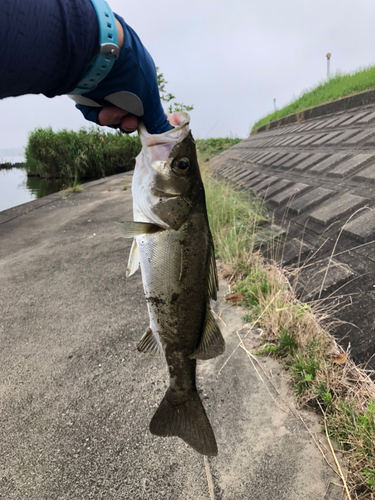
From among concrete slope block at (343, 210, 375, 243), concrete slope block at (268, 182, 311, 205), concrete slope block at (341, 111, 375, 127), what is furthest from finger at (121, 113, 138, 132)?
concrete slope block at (341, 111, 375, 127)

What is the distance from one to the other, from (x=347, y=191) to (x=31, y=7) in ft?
13.6

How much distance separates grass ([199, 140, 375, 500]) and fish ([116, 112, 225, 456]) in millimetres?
901

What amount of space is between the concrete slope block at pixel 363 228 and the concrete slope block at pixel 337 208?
0.89 feet

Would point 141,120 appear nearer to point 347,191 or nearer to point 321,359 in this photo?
point 321,359

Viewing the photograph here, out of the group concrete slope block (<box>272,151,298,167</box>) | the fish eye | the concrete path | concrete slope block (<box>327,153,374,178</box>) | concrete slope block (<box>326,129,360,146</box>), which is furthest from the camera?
concrete slope block (<box>272,151,298,167</box>)

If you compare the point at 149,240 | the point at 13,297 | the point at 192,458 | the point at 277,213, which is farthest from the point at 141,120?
the point at 277,213

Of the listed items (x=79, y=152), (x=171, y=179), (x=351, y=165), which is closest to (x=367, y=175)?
A: (x=351, y=165)

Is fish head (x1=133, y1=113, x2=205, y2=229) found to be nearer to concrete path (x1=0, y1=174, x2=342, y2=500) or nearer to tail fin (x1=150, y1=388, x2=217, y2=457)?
tail fin (x1=150, y1=388, x2=217, y2=457)

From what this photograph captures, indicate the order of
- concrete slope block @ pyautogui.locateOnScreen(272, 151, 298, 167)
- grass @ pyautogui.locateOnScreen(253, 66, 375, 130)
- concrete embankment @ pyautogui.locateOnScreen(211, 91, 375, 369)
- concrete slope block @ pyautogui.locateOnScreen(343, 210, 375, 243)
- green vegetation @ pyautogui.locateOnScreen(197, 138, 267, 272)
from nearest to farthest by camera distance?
concrete embankment @ pyautogui.locateOnScreen(211, 91, 375, 369)
concrete slope block @ pyautogui.locateOnScreen(343, 210, 375, 243)
green vegetation @ pyautogui.locateOnScreen(197, 138, 267, 272)
concrete slope block @ pyautogui.locateOnScreen(272, 151, 298, 167)
grass @ pyautogui.locateOnScreen(253, 66, 375, 130)

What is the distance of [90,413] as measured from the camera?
2.36m

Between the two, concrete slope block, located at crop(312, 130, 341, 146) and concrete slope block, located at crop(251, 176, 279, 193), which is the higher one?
concrete slope block, located at crop(312, 130, 341, 146)

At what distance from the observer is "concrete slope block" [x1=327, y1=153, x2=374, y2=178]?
4707 millimetres

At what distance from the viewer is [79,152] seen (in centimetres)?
1551

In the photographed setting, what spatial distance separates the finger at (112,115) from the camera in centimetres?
141
